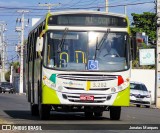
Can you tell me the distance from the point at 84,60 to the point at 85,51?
30 cm

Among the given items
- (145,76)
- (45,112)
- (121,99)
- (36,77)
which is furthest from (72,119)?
(145,76)

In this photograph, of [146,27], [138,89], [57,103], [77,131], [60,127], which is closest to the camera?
[77,131]

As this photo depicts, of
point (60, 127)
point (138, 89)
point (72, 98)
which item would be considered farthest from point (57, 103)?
point (138, 89)

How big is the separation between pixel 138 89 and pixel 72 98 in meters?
21.6

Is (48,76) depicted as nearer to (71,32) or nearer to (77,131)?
(71,32)

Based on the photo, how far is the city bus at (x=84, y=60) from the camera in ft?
62.9

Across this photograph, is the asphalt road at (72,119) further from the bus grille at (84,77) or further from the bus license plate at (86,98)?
the bus grille at (84,77)

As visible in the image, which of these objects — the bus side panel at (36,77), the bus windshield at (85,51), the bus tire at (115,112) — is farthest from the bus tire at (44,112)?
the bus tire at (115,112)

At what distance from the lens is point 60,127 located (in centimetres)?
1741

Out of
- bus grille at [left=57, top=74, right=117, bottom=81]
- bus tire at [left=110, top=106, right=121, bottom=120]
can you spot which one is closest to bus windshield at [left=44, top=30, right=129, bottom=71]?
bus grille at [left=57, top=74, right=117, bottom=81]

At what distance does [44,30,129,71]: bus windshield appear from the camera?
63.3ft

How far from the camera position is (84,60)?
19.4m

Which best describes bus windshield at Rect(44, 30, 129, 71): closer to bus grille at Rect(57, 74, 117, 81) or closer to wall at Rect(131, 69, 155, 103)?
bus grille at Rect(57, 74, 117, 81)

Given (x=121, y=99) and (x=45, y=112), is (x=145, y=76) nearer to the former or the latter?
(x=45, y=112)
